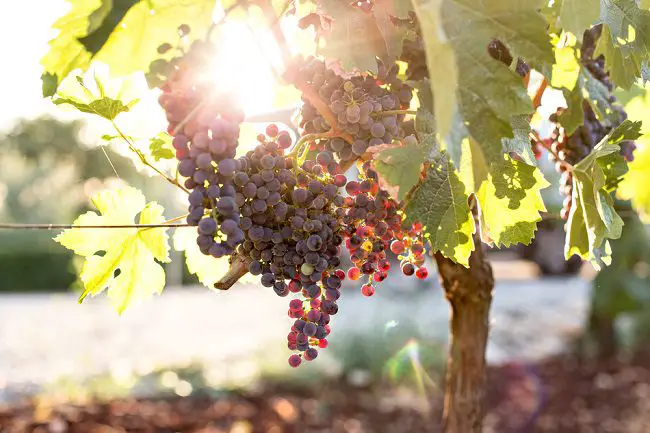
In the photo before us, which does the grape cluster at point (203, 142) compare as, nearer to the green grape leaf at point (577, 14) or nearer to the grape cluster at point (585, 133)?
the green grape leaf at point (577, 14)

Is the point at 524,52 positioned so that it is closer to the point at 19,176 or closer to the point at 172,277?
the point at 172,277

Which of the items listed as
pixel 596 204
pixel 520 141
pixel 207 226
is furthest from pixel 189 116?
pixel 596 204

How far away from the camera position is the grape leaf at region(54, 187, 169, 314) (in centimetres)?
133

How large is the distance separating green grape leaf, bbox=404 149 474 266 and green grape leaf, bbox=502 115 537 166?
105 mm

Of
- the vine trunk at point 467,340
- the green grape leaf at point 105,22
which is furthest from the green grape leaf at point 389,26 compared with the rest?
the vine trunk at point 467,340

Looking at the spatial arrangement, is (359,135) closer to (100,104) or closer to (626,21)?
(100,104)

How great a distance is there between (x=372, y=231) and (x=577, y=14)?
0.47m

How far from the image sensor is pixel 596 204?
48.4 inches

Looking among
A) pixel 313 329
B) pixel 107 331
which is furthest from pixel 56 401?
pixel 313 329

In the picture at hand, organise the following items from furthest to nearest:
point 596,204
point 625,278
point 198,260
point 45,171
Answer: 1. point 45,171
2. point 625,278
3. point 198,260
4. point 596,204

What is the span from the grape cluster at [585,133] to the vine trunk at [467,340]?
308 mm

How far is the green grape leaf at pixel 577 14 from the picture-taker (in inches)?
44.3

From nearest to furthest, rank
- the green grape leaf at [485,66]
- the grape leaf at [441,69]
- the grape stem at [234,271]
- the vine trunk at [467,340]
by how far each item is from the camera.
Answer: the grape leaf at [441,69]
the green grape leaf at [485,66]
the grape stem at [234,271]
the vine trunk at [467,340]

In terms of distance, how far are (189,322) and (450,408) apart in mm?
7127
